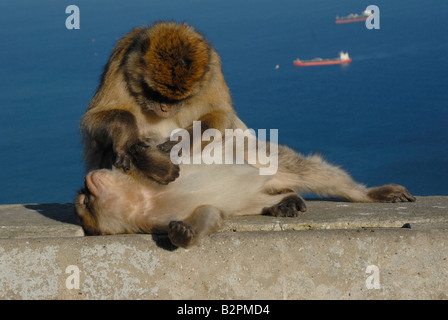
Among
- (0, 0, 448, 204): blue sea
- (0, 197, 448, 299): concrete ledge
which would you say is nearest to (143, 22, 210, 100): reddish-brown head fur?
(0, 197, 448, 299): concrete ledge

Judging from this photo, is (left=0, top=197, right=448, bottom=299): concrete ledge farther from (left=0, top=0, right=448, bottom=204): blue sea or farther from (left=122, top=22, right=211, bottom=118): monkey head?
(left=0, top=0, right=448, bottom=204): blue sea

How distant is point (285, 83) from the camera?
6100cm

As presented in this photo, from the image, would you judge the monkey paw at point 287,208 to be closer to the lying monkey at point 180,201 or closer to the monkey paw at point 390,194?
the lying monkey at point 180,201

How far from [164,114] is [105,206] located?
77 cm

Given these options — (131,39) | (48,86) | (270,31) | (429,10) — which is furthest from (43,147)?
(429,10)

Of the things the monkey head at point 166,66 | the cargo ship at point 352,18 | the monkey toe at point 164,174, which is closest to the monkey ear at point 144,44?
the monkey head at point 166,66

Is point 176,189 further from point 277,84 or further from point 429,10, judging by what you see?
point 429,10

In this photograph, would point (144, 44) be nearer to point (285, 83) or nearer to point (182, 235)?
point (182, 235)

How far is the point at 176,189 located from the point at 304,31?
77.1m

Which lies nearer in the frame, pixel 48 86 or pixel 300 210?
pixel 300 210

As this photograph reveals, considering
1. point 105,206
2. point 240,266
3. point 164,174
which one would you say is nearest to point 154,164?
point 164,174

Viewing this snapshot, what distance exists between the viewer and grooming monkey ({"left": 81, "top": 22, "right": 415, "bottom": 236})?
3.22 meters

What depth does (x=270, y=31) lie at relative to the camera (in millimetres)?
77312

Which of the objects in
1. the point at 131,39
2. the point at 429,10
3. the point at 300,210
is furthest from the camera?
the point at 429,10
